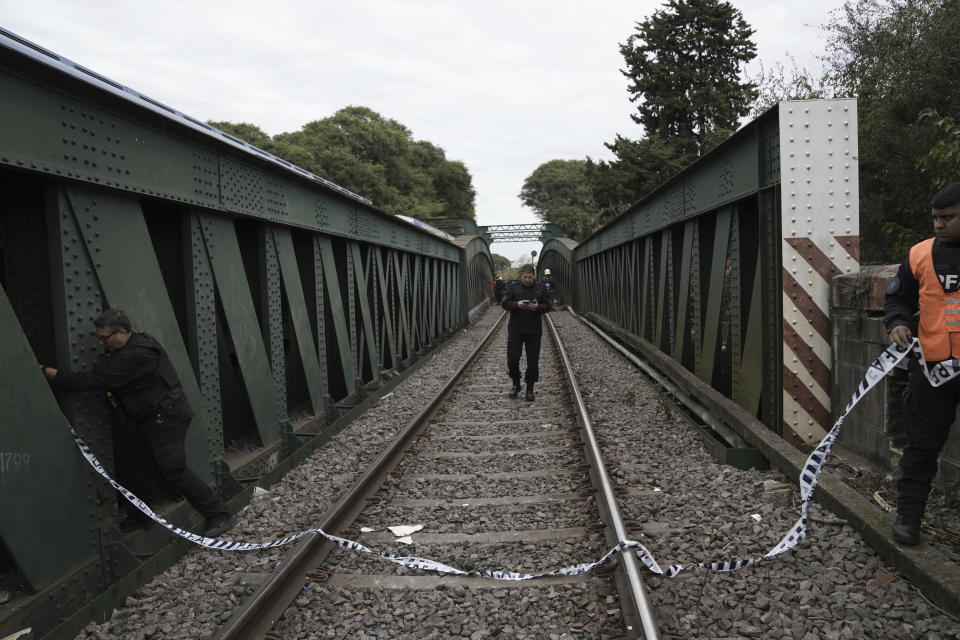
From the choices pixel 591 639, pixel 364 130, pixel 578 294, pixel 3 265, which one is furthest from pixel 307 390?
pixel 364 130

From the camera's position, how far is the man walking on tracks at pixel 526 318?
8086 millimetres

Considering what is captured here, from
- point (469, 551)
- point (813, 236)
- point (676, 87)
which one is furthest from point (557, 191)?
point (469, 551)

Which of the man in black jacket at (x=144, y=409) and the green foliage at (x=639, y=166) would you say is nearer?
the man in black jacket at (x=144, y=409)

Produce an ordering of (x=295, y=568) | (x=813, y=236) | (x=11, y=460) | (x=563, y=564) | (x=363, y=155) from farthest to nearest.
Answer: (x=363, y=155), (x=813, y=236), (x=563, y=564), (x=295, y=568), (x=11, y=460)

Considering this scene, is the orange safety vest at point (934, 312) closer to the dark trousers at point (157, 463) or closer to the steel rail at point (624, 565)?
the steel rail at point (624, 565)

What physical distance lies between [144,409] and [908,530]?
4072 mm

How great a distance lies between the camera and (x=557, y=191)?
8562 cm

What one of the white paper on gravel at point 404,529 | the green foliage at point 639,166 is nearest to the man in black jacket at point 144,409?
the white paper on gravel at point 404,529

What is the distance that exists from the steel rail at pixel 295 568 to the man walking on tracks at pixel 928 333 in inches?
121

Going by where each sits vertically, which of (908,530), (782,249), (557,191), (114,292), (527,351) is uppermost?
(557,191)

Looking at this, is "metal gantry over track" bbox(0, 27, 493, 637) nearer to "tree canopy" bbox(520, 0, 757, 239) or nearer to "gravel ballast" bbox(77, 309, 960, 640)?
"gravel ballast" bbox(77, 309, 960, 640)

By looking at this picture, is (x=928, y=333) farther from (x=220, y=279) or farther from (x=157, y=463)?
(x=220, y=279)

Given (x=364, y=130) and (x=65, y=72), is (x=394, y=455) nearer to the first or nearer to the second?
(x=65, y=72)

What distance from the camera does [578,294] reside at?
26.7 m
